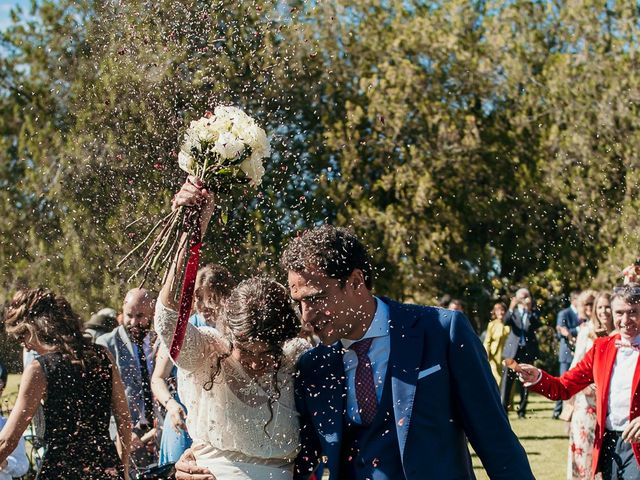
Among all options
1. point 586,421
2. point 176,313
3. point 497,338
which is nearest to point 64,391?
point 176,313

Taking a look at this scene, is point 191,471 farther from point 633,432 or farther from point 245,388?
point 633,432

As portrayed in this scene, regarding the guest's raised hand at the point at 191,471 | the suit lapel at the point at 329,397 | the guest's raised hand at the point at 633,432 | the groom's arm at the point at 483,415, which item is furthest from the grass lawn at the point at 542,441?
the groom's arm at the point at 483,415

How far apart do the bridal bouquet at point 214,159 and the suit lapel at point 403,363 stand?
1.04 m

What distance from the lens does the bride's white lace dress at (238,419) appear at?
4.23 m

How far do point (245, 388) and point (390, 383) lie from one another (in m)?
0.85

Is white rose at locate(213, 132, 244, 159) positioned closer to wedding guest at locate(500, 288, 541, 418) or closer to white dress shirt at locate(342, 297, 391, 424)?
white dress shirt at locate(342, 297, 391, 424)

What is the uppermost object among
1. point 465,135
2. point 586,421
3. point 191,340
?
point 465,135

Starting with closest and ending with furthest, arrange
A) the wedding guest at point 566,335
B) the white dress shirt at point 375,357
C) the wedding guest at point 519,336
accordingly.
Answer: the white dress shirt at point 375,357 → the wedding guest at point 566,335 → the wedding guest at point 519,336

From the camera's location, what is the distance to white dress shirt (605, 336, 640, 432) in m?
6.83

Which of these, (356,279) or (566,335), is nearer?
(356,279)

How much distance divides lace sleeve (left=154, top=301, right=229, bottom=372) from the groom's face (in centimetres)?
52

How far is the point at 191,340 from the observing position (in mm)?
4102

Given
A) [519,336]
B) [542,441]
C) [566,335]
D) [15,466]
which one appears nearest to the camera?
[15,466]

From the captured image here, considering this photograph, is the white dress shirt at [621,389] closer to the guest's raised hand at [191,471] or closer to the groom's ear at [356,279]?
the guest's raised hand at [191,471]
